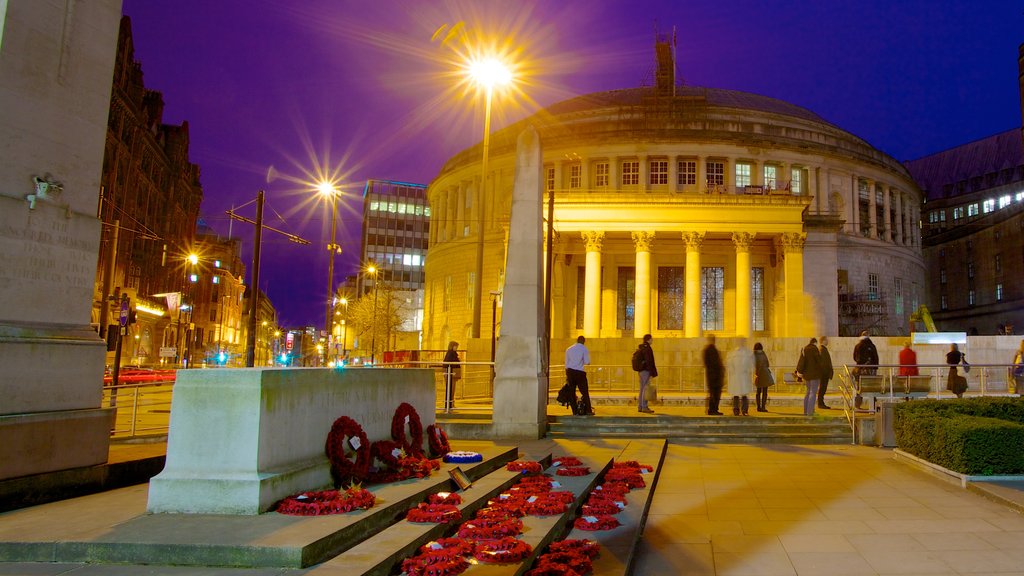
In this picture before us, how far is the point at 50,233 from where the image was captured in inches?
305

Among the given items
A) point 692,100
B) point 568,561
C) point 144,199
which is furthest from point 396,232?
point 568,561

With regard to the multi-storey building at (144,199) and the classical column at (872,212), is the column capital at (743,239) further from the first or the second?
the multi-storey building at (144,199)

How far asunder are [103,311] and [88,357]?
16.2m

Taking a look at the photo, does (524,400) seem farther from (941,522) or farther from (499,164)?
(499,164)

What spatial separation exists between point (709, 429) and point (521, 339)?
560 centimetres

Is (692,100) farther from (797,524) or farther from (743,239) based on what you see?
(797,524)

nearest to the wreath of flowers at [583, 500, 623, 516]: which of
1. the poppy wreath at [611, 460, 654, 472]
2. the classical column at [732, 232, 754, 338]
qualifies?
the poppy wreath at [611, 460, 654, 472]

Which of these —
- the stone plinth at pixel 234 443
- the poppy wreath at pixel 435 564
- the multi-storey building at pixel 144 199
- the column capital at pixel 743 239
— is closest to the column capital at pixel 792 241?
the column capital at pixel 743 239

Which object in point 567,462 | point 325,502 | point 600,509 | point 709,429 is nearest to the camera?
point 325,502

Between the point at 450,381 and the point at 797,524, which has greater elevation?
the point at 450,381

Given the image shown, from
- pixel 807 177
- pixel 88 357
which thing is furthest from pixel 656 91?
pixel 88 357

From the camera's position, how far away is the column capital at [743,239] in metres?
40.3

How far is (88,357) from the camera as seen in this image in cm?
802

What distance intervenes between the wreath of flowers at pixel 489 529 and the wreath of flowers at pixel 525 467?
3224 mm
